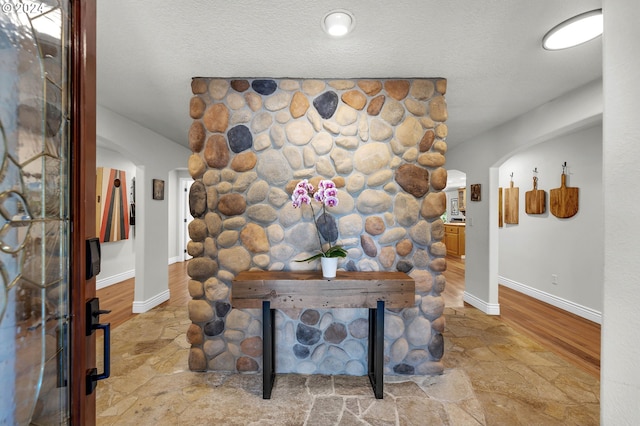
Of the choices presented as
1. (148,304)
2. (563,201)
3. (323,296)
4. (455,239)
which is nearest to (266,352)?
(323,296)

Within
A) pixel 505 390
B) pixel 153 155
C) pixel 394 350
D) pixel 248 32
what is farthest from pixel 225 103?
pixel 505 390

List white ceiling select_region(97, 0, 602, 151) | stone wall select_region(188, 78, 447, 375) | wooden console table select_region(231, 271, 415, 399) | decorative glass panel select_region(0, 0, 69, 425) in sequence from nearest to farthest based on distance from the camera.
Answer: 1. decorative glass panel select_region(0, 0, 69, 425)
2. white ceiling select_region(97, 0, 602, 151)
3. wooden console table select_region(231, 271, 415, 399)
4. stone wall select_region(188, 78, 447, 375)

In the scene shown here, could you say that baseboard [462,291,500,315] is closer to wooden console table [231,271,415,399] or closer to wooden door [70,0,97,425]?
wooden console table [231,271,415,399]

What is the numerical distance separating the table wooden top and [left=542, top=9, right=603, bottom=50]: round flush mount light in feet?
5.65

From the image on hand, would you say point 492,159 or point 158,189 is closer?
point 492,159

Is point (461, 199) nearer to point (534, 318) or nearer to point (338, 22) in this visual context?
point (534, 318)

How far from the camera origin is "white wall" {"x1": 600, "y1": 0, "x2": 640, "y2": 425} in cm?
84

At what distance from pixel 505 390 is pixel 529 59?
7.77 feet

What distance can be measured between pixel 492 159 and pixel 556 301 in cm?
212

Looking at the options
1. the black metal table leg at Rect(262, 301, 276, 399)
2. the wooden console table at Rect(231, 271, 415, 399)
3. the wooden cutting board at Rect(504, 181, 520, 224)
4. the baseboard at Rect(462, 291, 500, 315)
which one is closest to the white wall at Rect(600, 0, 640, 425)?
the wooden console table at Rect(231, 271, 415, 399)

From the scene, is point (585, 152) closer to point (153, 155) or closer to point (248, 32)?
point (248, 32)


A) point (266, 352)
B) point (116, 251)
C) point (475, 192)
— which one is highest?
point (475, 192)

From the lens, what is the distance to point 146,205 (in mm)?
3393

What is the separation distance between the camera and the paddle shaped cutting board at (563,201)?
11.1 feet
